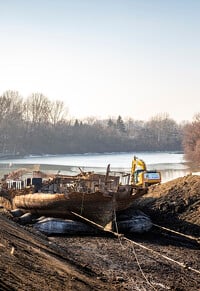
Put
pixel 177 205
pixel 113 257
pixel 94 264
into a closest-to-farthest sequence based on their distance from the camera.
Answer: pixel 94 264 < pixel 113 257 < pixel 177 205

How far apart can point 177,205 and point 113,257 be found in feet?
21.3

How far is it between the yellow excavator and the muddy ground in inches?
38.8

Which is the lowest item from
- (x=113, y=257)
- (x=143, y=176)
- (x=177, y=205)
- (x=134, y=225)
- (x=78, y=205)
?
(x=113, y=257)

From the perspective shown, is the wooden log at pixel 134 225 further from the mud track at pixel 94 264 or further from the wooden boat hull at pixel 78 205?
the wooden boat hull at pixel 78 205

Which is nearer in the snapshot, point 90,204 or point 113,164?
point 90,204

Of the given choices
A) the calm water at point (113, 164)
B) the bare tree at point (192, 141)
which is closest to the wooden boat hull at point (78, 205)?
the calm water at point (113, 164)

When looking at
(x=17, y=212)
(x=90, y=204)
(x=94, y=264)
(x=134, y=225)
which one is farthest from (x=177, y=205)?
(x=94, y=264)

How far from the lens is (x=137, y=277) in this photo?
10672mm

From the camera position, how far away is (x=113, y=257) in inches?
→ 503

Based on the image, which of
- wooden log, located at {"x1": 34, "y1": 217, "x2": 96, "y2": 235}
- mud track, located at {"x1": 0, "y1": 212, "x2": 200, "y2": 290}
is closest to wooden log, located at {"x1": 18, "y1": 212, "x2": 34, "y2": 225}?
wooden log, located at {"x1": 34, "y1": 217, "x2": 96, "y2": 235}

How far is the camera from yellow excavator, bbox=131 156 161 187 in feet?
65.4

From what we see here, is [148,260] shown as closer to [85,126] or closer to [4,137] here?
[4,137]

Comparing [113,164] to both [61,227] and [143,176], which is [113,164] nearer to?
[143,176]

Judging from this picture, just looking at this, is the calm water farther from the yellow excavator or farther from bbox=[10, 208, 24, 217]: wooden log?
bbox=[10, 208, 24, 217]: wooden log
